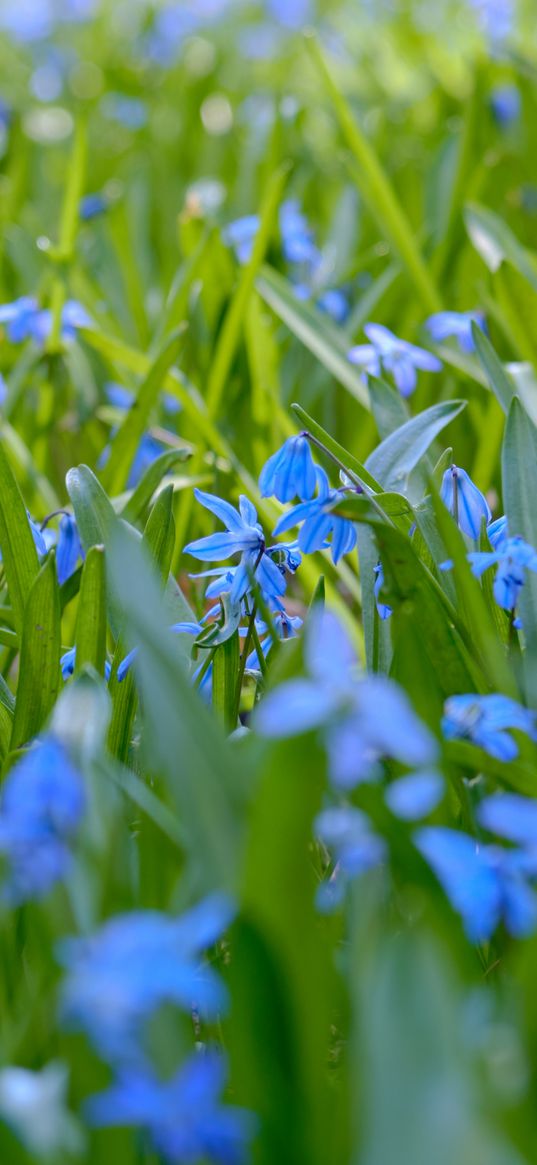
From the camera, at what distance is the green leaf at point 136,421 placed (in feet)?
6.41

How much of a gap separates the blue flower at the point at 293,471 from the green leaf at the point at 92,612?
0.23 m

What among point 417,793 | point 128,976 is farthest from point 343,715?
point 128,976

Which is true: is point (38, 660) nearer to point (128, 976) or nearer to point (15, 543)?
point (15, 543)

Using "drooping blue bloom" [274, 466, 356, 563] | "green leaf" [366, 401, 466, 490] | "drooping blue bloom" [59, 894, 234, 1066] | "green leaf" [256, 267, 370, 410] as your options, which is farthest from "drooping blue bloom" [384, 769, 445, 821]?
"green leaf" [256, 267, 370, 410]

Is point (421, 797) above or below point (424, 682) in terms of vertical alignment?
above

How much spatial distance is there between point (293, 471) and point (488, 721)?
465mm

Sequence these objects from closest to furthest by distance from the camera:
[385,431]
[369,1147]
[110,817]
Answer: [369,1147] < [110,817] < [385,431]

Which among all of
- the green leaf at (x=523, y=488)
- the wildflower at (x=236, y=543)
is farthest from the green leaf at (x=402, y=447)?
the wildflower at (x=236, y=543)

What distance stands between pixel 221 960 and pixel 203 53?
478 centimetres

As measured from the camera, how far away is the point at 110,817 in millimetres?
883

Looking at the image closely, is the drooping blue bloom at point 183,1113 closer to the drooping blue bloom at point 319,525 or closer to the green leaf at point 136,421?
the drooping blue bloom at point 319,525

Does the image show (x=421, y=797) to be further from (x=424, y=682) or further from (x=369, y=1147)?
(x=424, y=682)

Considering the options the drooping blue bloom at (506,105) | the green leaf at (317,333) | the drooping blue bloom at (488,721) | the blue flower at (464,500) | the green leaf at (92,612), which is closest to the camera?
the drooping blue bloom at (488,721)

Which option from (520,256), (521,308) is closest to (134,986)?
(521,308)
